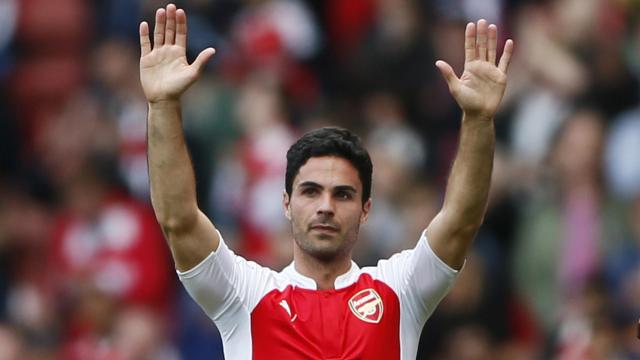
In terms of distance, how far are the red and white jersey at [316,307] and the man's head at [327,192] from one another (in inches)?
7.3

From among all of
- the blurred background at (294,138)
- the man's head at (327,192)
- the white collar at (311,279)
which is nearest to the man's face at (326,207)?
the man's head at (327,192)

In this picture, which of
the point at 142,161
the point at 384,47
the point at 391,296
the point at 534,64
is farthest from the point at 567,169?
the point at 391,296

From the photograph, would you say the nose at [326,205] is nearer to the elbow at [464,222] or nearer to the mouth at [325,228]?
the mouth at [325,228]

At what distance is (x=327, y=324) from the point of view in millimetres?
8281

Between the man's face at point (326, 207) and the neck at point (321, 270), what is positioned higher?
the man's face at point (326, 207)

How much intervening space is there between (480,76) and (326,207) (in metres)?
0.89

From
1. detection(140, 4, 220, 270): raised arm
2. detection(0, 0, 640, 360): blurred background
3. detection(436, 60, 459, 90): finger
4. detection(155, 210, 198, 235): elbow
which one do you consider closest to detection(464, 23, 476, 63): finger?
detection(436, 60, 459, 90): finger

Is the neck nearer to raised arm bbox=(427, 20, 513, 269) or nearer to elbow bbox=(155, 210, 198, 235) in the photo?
raised arm bbox=(427, 20, 513, 269)

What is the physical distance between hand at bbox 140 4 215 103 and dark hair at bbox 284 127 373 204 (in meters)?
0.60

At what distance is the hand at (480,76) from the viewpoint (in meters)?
8.42

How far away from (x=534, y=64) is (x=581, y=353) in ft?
10.3

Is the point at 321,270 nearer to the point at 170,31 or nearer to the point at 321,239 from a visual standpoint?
the point at 321,239

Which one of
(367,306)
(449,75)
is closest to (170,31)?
(449,75)

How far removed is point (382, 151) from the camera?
567 inches
